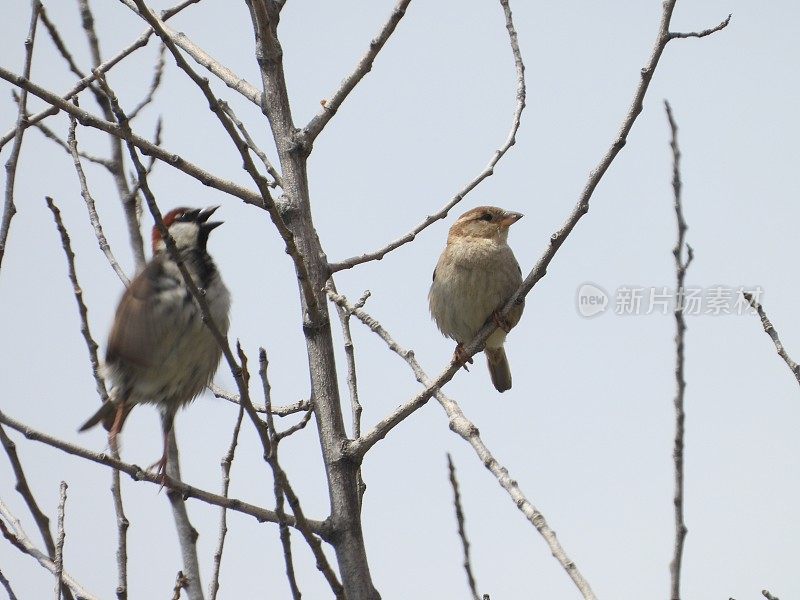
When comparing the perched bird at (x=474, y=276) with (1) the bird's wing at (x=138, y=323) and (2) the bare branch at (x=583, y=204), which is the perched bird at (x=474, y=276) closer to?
(1) the bird's wing at (x=138, y=323)

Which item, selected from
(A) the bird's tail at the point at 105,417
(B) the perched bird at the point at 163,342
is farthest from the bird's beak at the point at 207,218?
(A) the bird's tail at the point at 105,417

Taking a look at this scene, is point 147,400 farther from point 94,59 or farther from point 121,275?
point 94,59

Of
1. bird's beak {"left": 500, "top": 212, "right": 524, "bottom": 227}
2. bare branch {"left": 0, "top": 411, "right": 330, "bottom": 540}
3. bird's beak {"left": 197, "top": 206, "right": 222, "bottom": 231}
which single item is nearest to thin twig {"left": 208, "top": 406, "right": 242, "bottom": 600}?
bare branch {"left": 0, "top": 411, "right": 330, "bottom": 540}

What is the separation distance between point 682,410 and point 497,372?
180 inches

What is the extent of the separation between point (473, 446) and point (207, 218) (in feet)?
6.74

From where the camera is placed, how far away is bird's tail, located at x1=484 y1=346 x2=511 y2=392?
270 inches

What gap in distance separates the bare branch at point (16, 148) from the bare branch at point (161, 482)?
1.84ft

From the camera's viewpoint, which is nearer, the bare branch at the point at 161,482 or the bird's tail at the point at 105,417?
the bare branch at the point at 161,482

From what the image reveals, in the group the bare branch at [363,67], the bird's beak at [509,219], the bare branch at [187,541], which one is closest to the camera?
the bare branch at [363,67]

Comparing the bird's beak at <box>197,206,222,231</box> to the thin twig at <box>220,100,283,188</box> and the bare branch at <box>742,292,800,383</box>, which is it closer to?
the thin twig at <box>220,100,283,188</box>

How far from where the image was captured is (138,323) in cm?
407

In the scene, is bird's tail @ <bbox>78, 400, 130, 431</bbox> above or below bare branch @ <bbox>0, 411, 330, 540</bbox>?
above

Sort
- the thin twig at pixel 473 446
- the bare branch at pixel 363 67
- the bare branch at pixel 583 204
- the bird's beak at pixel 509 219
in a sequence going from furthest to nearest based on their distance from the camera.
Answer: the bird's beak at pixel 509 219 < the bare branch at pixel 363 67 < the bare branch at pixel 583 204 < the thin twig at pixel 473 446

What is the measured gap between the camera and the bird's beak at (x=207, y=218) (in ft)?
15.3
